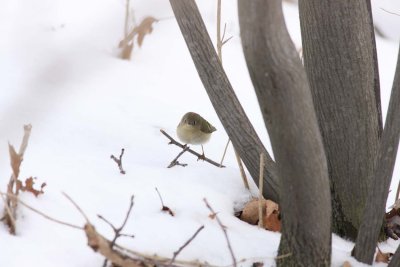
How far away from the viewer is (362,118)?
103 inches

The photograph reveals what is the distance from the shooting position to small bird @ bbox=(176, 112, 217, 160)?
10.2 feet

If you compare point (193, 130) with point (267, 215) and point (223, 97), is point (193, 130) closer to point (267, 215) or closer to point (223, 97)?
point (223, 97)

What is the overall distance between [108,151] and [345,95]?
1077 mm

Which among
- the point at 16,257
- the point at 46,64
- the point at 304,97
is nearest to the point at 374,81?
the point at 304,97

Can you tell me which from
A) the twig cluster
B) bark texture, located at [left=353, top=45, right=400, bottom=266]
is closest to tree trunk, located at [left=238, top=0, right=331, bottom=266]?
bark texture, located at [left=353, top=45, right=400, bottom=266]

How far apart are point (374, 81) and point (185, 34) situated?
80cm

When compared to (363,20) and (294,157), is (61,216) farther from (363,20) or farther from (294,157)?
(363,20)

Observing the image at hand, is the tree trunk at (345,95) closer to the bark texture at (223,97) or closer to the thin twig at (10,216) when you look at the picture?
the bark texture at (223,97)

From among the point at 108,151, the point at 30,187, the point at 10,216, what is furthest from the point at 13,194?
the point at 108,151

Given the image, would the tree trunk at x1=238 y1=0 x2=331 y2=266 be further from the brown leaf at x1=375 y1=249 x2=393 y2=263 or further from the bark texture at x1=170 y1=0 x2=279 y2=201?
the bark texture at x1=170 y1=0 x2=279 y2=201

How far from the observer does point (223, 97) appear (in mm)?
2662

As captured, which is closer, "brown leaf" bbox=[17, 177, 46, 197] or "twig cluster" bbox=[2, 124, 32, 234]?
"twig cluster" bbox=[2, 124, 32, 234]

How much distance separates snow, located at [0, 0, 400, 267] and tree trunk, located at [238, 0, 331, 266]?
0.94 feet

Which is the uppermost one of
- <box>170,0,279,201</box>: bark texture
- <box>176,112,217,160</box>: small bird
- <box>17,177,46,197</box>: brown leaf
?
<box>170,0,279,201</box>: bark texture
